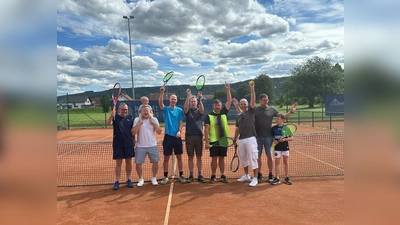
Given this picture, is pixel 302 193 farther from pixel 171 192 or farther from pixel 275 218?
pixel 171 192

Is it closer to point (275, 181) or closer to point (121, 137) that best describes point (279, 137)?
point (275, 181)

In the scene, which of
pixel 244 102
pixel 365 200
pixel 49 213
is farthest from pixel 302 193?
pixel 49 213

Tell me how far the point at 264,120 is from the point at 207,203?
6.95ft

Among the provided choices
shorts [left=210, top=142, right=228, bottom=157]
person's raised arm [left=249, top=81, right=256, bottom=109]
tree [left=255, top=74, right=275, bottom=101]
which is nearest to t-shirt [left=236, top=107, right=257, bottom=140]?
person's raised arm [left=249, top=81, right=256, bottom=109]

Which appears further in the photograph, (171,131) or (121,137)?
(171,131)

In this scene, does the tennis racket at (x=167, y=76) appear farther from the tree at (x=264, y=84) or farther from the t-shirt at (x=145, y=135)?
the tree at (x=264, y=84)

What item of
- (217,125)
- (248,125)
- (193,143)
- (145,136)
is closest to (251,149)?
(248,125)

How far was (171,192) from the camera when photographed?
220 inches

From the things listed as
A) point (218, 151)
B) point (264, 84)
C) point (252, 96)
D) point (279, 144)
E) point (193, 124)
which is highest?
point (264, 84)

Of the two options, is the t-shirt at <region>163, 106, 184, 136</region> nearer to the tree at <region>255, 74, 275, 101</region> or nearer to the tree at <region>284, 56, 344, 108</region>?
the tree at <region>255, 74, 275, 101</region>

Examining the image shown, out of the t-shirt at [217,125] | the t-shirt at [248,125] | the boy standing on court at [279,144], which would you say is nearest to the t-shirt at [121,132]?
the t-shirt at [217,125]

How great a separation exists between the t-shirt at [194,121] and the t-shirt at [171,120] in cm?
23

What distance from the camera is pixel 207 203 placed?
5.00 meters

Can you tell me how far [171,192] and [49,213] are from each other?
453cm
